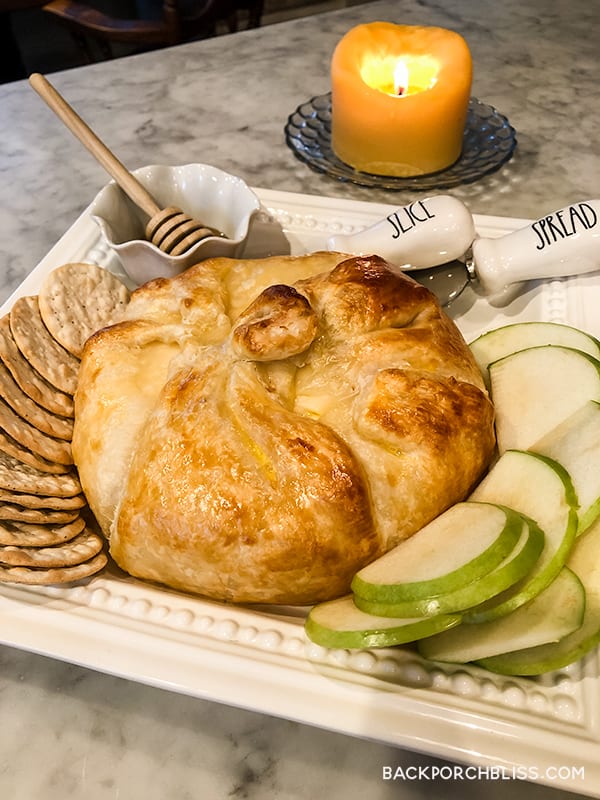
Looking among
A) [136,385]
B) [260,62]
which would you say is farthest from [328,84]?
[136,385]

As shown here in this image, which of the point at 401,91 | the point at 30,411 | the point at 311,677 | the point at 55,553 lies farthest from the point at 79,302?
the point at 401,91

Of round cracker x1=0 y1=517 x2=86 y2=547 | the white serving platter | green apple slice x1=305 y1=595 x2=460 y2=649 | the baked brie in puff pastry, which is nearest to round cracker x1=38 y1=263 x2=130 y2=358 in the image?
the baked brie in puff pastry

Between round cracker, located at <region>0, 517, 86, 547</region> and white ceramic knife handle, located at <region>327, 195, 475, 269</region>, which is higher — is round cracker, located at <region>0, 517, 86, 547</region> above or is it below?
below

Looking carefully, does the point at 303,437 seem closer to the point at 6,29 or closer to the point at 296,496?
the point at 296,496

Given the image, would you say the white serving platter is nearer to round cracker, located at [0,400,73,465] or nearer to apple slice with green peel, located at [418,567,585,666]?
apple slice with green peel, located at [418,567,585,666]

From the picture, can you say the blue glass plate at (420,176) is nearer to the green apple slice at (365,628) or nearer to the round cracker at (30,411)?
the round cracker at (30,411)

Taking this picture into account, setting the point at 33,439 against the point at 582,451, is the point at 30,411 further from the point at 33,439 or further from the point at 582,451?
the point at 582,451
